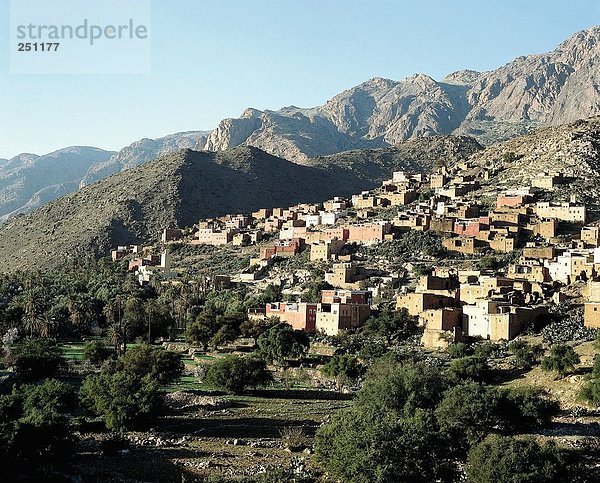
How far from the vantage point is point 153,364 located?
40281mm

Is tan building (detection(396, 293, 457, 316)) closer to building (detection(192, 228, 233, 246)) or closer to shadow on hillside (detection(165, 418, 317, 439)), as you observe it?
shadow on hillside (detection(165, 418, 317, 439))

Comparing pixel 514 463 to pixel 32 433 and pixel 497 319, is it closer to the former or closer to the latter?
pixel 32 433

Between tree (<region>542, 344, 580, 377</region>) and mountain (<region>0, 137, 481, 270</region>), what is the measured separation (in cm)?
5926

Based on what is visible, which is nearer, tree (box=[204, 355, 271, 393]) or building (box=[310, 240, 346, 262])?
tree (box=[204, 355, 271, 393])

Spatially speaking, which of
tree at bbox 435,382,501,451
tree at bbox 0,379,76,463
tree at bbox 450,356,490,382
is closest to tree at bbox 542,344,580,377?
tree at bbox 450,356,490,382

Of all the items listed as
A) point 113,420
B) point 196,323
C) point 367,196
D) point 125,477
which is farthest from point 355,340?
point 367,196

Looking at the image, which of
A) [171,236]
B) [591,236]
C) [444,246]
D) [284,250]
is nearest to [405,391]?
[591,236]

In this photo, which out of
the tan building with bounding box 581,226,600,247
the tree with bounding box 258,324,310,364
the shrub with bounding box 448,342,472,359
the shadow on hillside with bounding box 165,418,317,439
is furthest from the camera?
the tan building with bounding box 581,226,600,247

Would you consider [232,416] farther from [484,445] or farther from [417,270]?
[417,270]

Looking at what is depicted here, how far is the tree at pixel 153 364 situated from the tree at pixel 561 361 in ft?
56.3

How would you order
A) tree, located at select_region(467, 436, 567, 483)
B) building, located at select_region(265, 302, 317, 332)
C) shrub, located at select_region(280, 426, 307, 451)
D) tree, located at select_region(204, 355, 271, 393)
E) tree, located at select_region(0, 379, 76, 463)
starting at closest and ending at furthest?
tree, located at select_region(467, 436, 567, 483), tree, located at select_region(0, 379, 76, 463), shrub, located at select_region(280, 426, 307, 451), tree, located at select_region(204, 355, 271, 393), building, located at select_region(265, 302, 317, 332)

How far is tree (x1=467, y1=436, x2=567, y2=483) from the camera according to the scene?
Answer: 2258cm

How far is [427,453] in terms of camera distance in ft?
80.4

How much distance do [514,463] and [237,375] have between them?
63.6ft
